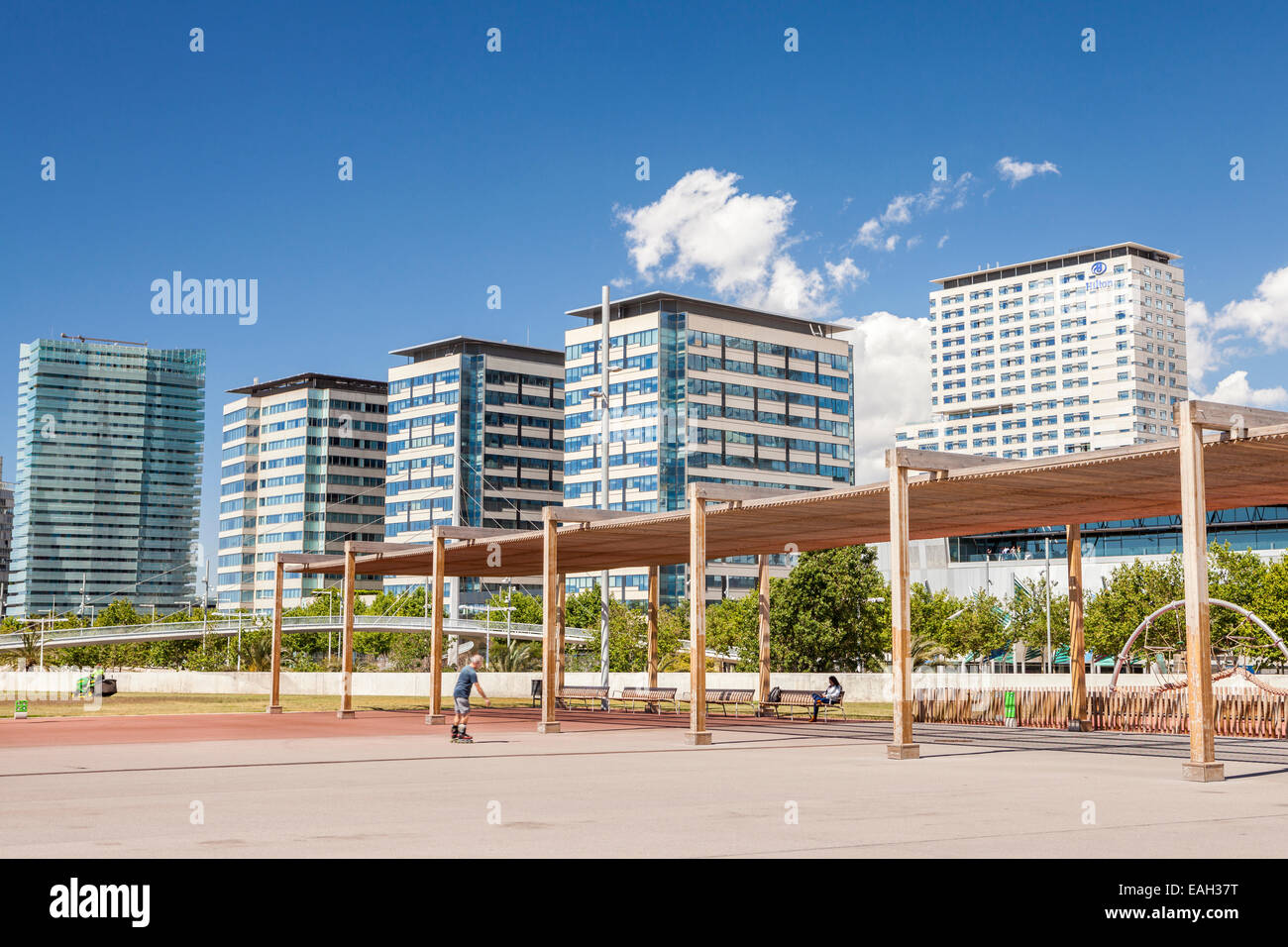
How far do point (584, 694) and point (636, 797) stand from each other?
90.8ft

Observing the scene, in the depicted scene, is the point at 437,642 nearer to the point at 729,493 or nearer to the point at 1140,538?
the point at 729,493

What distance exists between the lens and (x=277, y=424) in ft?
538

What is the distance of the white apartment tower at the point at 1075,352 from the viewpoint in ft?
586

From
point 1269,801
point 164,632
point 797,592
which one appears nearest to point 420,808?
point 1269,801

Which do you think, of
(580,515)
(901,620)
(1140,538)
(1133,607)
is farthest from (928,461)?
(1140,538)

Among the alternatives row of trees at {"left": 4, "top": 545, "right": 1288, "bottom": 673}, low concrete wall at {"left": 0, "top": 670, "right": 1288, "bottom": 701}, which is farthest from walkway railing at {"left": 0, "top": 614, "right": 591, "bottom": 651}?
low concrete wall at {"left": 0, "top": 670, "right": 1288, "bottom": 701}

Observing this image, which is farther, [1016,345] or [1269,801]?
[1016,345]

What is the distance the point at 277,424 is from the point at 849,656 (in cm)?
12643

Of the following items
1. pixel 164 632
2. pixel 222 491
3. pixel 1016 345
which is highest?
pixel 1016 345

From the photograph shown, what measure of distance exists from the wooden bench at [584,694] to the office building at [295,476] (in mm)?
117630
